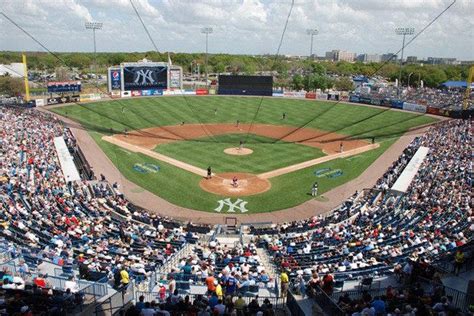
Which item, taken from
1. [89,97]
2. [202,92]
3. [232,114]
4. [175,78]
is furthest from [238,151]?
[202,92]

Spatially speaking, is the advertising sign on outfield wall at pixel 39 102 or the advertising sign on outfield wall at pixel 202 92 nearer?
the advertising sign on outfield wall at pixel 39 102

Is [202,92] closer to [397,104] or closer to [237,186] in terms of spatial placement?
[397,104]

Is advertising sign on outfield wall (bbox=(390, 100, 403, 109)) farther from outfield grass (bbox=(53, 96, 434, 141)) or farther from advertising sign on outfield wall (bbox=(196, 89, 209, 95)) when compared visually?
advertising sign on outfield wall (bbox=(196, 89, 209, 95))

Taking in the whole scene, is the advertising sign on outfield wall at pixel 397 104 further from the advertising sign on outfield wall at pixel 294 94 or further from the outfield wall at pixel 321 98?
the advertising sign on outfield wall at pixel 294 94

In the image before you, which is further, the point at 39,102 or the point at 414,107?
the point at 414,107

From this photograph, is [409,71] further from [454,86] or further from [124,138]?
[124,138]

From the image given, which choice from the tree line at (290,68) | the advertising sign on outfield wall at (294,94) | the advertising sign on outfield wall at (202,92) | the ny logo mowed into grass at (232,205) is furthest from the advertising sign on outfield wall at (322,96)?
the ny logo mowed into grass at (232,205)

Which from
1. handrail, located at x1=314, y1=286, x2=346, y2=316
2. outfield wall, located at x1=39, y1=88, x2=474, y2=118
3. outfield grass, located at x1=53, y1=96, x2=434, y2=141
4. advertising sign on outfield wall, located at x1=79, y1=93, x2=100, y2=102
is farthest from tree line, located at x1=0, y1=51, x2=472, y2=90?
handrail, located at x1=314, y1=286, x2=346, y2=316
